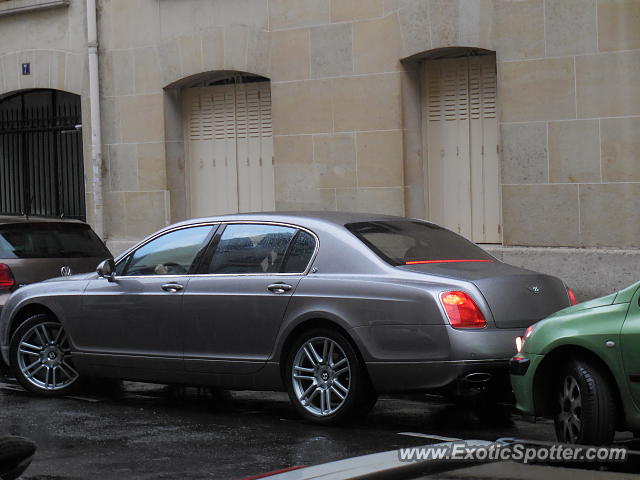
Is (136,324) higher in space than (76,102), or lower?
lower

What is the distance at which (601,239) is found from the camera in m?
13.8

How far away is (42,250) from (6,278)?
55 cm

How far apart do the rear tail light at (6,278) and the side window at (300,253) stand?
3944mm

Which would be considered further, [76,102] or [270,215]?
[76,102]

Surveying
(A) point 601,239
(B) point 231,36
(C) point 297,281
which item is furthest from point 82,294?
(B) point 231,36

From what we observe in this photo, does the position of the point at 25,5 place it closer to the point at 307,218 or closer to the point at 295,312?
the point at 307,218

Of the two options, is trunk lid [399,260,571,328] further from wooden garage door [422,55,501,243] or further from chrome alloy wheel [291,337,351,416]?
wooden garage door [422,55,501,243]

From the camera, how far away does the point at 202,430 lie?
26.9ft

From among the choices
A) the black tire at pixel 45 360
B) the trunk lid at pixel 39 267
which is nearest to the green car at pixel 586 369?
the black tire at pixel 45 360

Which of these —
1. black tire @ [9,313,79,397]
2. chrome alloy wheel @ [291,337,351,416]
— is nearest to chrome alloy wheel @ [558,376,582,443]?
chrome alloy wheel @ [291,337,351,416]

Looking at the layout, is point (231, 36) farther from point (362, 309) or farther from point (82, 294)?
point (362, 309)

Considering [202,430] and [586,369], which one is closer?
[586,369]

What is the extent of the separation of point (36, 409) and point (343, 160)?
7.42m

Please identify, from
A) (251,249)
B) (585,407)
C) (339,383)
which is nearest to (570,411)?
(585,407)
